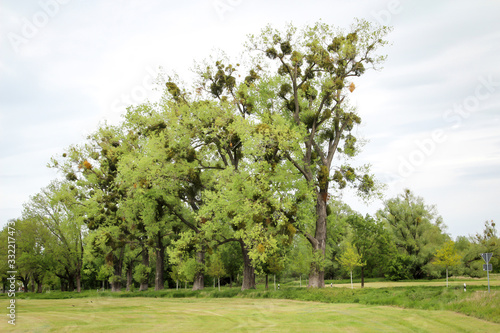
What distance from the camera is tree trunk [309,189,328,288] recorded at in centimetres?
2981

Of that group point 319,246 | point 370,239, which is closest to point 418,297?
point 319,246

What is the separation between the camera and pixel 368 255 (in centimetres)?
4159

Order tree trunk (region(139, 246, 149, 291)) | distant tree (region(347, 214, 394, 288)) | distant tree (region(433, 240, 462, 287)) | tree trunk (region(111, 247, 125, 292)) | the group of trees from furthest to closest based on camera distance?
tree trunk (region(111, 247, 125, 292)) < tree trunk (region(139, 246, 149, 291)) < distant tree (region(433, 240, 462, 287)) < distant tree (region(347, 214, 394, 288)) < the group of trees

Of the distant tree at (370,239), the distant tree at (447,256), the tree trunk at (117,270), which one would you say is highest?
the distant tree at (370,239)

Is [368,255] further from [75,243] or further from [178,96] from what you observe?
[75,243]

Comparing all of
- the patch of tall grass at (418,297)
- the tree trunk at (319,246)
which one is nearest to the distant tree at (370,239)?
the tree trunk at (319,246)

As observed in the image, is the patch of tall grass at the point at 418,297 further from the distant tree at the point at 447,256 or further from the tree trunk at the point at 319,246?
the distant tree at the point at 447,256

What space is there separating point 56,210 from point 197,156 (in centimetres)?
2987

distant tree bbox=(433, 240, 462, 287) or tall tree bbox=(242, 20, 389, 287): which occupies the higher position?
tall tree bbox=(242, 20, 389, 287)

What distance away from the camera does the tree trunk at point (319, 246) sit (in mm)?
29812

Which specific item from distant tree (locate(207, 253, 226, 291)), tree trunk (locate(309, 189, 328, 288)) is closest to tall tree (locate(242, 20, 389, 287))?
tree trunk (locate(309, 189, 328, 288))

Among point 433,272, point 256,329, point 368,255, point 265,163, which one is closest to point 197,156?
point 265,163

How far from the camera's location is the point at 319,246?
30.7m

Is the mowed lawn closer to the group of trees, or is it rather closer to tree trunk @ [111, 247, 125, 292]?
the group of trees
